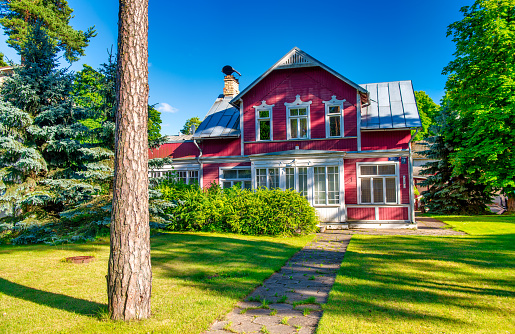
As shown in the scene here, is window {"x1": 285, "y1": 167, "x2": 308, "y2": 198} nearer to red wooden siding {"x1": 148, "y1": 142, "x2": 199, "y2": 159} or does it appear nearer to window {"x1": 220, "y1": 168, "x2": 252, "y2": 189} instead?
window {"x1": 220, "y1": 168, "x2": 252, "y2": 189}

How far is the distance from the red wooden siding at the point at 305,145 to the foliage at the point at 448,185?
984 centimetres

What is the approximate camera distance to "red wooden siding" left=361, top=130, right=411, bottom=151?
1697cm

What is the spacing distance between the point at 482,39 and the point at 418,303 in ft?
61.3

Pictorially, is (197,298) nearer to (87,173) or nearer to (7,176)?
(87,173)

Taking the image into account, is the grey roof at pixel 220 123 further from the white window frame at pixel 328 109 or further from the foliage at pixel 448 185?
the foliage at pixel 448 185

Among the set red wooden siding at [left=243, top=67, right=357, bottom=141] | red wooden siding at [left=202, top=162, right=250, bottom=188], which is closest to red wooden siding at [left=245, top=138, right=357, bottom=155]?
red wooden siding at [left=243, top=67, right=357, bottom=141]

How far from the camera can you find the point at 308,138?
18.1 metres

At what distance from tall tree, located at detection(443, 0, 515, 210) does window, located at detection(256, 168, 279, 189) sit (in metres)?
10.7

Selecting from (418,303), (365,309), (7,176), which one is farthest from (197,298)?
(7,176)

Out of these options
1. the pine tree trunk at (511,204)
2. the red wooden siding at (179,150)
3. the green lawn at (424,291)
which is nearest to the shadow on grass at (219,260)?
the green lawn at (424,291)

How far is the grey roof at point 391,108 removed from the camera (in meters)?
17.0

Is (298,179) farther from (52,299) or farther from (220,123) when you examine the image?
(52,299)

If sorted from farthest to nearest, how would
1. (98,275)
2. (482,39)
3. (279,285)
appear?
(482,39) < (98,275) < (279,285)

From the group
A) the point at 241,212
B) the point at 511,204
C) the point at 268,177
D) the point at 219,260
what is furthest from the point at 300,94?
the point at 511,204
